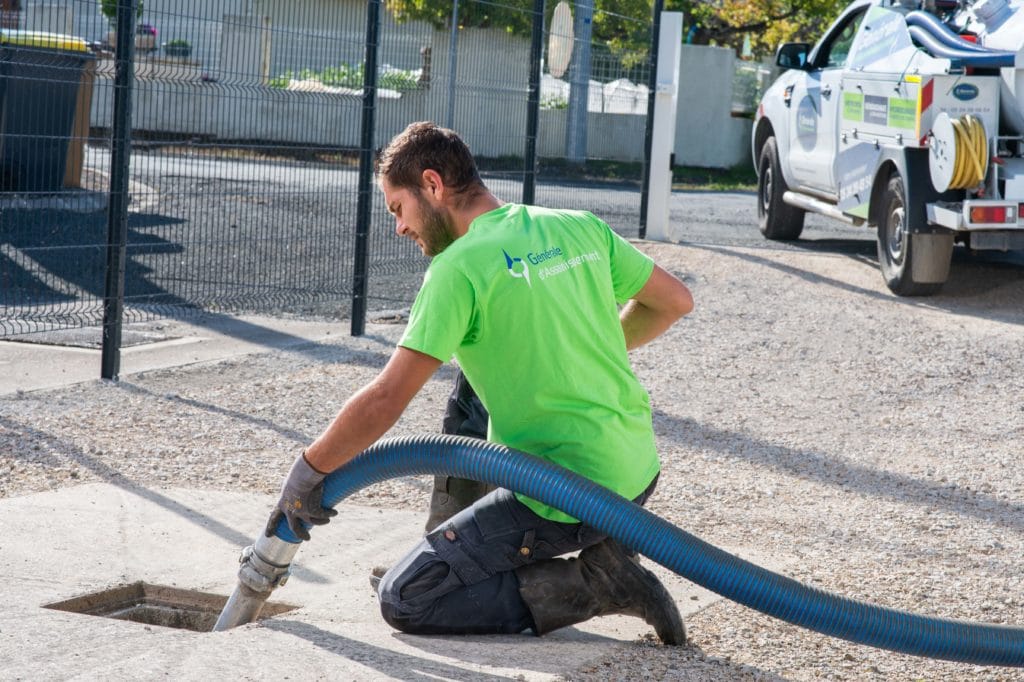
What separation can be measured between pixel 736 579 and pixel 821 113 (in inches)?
357

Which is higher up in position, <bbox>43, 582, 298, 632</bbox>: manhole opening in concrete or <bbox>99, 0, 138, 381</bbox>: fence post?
<bbox>99, 0, 138, 381</bbox>: fence post

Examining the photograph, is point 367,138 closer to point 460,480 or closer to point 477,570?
point 460,480

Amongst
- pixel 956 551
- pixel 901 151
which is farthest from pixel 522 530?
pixel 901 151

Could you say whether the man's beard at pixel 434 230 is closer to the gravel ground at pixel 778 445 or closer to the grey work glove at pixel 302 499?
the grey work glove at pixel 302 499

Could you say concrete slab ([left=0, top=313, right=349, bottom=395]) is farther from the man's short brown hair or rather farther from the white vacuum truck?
the white vacuum truck

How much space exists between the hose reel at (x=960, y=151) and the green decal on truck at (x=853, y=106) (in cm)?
143

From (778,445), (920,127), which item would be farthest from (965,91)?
(778,445)

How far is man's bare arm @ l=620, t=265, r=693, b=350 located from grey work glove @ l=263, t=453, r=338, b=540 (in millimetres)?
1121

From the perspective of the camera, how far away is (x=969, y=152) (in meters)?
9.03

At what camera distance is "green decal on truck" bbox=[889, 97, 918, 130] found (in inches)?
373

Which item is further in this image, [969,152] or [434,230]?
[969,152]

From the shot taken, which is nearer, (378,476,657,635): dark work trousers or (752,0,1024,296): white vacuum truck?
(378,476,657,635): dark work trousers

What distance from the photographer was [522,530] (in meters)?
3.77

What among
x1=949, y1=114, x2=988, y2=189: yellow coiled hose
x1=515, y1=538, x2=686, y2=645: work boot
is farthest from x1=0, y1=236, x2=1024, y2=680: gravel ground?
x1=949, y1=114, x2=988, y2=189: yellow coiled hose
